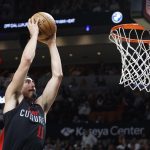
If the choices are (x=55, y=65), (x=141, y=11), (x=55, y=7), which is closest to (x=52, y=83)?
(x=55, y=65)

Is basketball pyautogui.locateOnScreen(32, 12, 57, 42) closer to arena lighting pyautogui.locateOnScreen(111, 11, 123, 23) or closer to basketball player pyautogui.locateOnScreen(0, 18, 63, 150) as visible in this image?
basketball player pyautogui.locateOnScreen(0, 18, 63, 150)

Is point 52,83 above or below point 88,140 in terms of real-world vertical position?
above

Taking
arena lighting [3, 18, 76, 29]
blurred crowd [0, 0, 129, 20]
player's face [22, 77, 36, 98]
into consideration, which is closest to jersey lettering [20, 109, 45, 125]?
player's face [22, 77, 36, 98]

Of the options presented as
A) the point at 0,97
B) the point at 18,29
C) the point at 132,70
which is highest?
the point at 132,70

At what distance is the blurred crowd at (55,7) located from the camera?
14.9m

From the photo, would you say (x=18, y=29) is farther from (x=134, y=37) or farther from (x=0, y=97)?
(x=134, y=37)

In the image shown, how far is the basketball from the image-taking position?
3.24 metres

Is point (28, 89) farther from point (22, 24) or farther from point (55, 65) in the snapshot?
point (22, 24)

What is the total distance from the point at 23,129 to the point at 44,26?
0.74m

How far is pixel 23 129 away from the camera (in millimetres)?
2928

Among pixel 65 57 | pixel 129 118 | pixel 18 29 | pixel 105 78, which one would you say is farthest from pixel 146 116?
pixel 65 57

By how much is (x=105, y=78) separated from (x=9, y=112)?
13.9 m

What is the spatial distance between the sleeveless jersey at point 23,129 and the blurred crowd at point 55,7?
1143 centimetres

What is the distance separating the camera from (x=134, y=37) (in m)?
7.38
